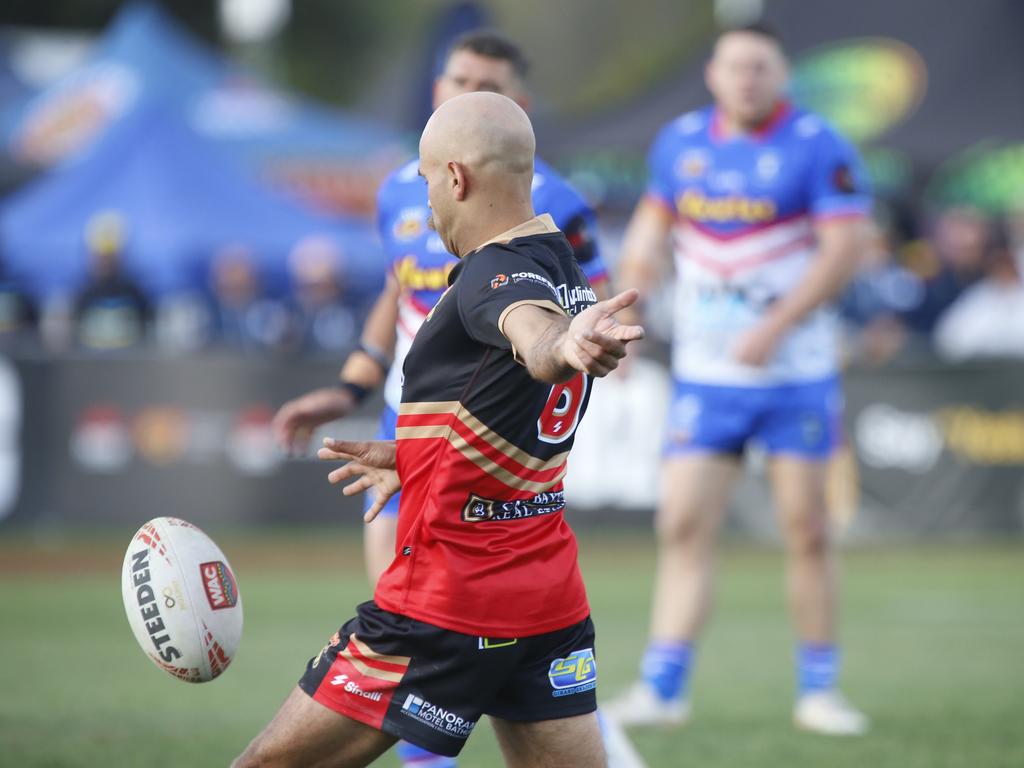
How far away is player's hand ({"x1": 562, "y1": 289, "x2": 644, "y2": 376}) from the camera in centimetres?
307

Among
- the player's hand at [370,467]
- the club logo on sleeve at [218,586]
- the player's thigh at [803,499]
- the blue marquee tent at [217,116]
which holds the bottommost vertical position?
the club logo on sleeve at [218,586]

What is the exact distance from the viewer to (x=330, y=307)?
14.8 meters

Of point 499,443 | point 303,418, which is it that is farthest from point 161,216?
point 499,443

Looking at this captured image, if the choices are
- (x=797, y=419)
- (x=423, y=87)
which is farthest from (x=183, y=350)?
(x=797, y=419)

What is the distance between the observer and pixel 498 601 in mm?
3660

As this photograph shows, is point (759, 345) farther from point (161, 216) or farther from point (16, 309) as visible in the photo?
point (161, 216)

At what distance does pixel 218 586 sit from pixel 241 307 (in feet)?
38.2

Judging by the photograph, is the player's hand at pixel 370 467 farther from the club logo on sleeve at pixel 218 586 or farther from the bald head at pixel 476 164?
the bald head at pixel 476 164

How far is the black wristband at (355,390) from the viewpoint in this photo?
525 cm

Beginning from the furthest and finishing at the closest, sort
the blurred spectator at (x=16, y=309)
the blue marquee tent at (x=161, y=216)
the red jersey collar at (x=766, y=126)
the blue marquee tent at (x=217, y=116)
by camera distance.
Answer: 1. the blue marquee tent at (x=217, y=116)
2. the blue marquee tent at (x=161, y=216)
3. the blurred spectator at (x=16, y=309)
4. the red jersey collar at (x=766, y=126)

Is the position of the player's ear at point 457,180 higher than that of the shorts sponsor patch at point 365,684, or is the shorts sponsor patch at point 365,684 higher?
the player's ear at point 457,180

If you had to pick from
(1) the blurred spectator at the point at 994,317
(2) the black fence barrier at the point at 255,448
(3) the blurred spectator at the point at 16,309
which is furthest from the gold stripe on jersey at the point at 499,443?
(3) the blurred spectator at the point at 16,309

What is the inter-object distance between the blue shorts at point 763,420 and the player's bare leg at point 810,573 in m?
0.09

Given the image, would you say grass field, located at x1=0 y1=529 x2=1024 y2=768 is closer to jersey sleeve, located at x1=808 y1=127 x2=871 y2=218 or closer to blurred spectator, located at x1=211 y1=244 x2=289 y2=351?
jersey sleeve, located at x1=808 y1=127 x2=871 y2=218
